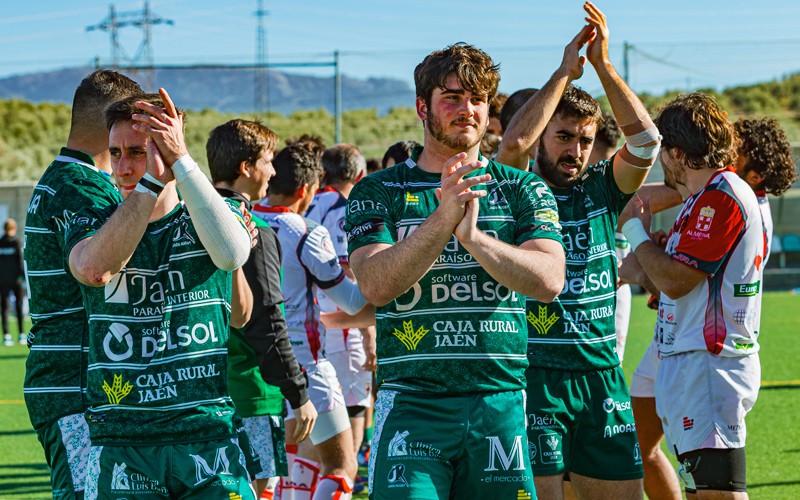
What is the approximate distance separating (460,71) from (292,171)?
2.65 metres

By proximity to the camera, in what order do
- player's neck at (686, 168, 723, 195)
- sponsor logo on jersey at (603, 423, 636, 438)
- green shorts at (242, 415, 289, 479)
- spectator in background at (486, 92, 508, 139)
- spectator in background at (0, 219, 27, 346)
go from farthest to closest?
spectator in background at (0, 219, 27, 346)
spectator in background at (486, 92, 508, 139)
green shorts at (242, 415, 289, 479)
player's neck at (686, 168, 723, 195)
sponsor logo on jersey at (603, 423, 636, 438)

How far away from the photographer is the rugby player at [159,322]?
3.21 metres

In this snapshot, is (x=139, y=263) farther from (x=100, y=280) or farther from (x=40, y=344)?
(x=40, y=344)

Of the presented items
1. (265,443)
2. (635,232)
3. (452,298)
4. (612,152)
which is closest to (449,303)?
(452,298)

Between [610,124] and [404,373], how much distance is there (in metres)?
2.96

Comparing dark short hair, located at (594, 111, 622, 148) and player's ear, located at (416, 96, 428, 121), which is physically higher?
dark short hair, located at (594, 111, 622, 148)

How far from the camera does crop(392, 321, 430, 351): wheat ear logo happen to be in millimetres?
3498

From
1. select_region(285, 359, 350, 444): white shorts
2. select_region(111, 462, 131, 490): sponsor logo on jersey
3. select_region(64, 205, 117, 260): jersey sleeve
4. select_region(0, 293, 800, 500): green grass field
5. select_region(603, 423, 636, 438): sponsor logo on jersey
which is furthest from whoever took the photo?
select_region(0, 293, 800, 500): green grass field

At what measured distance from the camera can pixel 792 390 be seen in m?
11.0

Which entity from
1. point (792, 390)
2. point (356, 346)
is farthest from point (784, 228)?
point (356, 346)

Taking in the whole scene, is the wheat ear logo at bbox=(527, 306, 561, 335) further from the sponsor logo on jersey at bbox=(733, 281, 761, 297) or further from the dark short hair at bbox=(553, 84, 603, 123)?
the dark short hair at bbox=(553, 84, 603, 123)


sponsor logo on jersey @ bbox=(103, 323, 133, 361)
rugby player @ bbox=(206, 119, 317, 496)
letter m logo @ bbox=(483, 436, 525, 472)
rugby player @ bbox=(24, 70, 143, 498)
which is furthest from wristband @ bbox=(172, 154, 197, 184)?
rugby player @ bbox=(206, 119, 317, 496)

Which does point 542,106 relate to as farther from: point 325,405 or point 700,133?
point 325,405

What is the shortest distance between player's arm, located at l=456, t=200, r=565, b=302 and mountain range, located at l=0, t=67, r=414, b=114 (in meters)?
15.4
